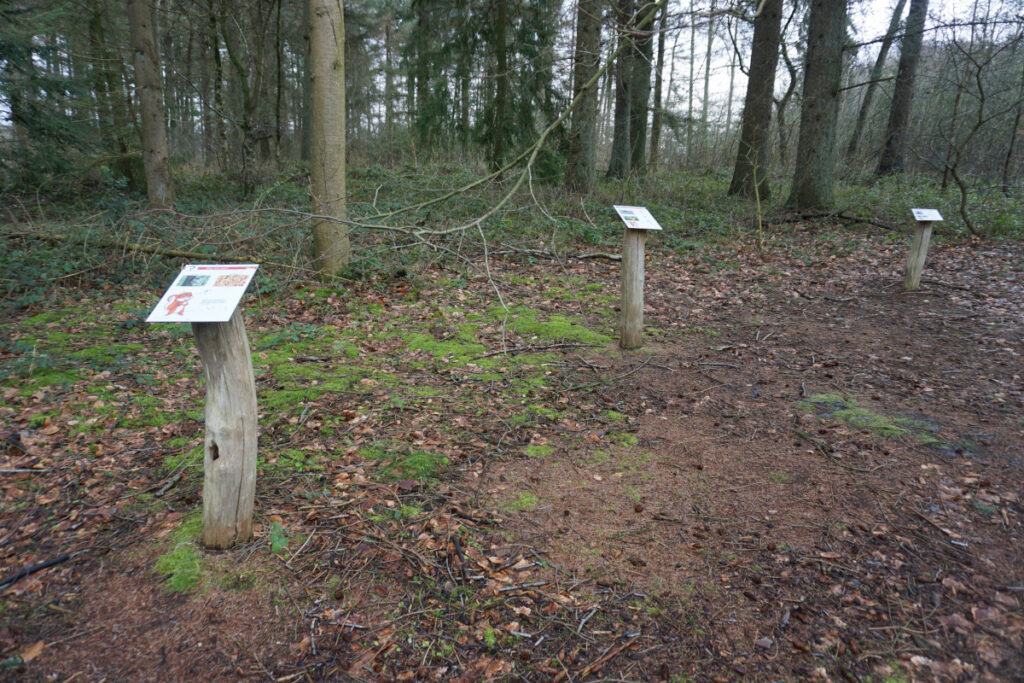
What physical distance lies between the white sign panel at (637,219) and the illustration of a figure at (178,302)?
3.97m

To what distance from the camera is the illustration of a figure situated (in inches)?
94.7

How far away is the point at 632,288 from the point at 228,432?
413 cm

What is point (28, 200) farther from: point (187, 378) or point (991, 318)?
point (991, 318)

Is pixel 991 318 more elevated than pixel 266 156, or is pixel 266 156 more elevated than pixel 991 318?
pixel 266 156

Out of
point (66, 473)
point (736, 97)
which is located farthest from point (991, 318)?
point (736, 97)

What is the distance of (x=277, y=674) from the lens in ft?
7.53

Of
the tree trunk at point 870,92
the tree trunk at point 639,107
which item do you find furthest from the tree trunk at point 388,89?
the tree trunk at point 870,92

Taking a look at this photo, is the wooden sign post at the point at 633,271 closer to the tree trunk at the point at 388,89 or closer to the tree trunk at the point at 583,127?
the tree trunk at the point at 583,127

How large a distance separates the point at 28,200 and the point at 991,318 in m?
15.8

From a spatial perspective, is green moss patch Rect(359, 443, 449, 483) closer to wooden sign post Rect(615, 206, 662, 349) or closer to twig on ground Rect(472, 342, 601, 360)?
twig on ground Rect(472, 342, 601, 360)

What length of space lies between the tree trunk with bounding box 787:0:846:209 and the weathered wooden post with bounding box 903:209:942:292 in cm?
424

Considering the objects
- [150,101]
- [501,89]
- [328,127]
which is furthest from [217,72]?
[328,127]

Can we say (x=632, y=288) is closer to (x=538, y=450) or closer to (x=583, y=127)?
(x=538, y=450)

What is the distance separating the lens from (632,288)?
5.70 meters
